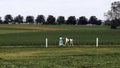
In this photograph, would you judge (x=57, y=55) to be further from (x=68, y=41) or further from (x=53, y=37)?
(x=53, y=37)

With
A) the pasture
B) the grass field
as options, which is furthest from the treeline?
the pasture

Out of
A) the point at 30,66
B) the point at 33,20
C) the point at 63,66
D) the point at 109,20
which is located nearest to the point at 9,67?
the point at 30,66

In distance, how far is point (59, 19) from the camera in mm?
185625

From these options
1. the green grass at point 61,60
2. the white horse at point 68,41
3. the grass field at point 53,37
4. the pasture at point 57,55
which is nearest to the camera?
the green grass at point 61,60

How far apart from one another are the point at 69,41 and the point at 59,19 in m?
147

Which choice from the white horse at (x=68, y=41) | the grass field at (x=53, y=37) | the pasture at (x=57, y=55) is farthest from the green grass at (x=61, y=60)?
the grass field at (x=53, y=37)

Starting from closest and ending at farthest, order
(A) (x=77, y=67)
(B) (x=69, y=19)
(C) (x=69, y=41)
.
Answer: (A) (x=77, y=67) → (C) (x=69, y=41) → (B) (x=69, y=19)

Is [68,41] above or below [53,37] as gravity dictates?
above

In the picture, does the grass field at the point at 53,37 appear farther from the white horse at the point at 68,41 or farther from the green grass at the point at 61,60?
the green grass at the point at 61,60

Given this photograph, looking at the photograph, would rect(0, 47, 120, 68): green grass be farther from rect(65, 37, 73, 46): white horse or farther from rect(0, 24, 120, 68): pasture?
rect(65, 37, 73, 46): white horse

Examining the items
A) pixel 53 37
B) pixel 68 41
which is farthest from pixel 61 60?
pixel 53 37

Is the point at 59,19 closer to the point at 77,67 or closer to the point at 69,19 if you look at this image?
the point at 69,19

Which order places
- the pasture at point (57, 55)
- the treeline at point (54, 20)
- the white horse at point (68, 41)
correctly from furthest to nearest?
the treeline at point (54, 20) < the white horse at point (68, 41) < the pasture at point (57, 55)

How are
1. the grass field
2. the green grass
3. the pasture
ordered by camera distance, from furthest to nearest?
the grass field → the pasture → the green grass
